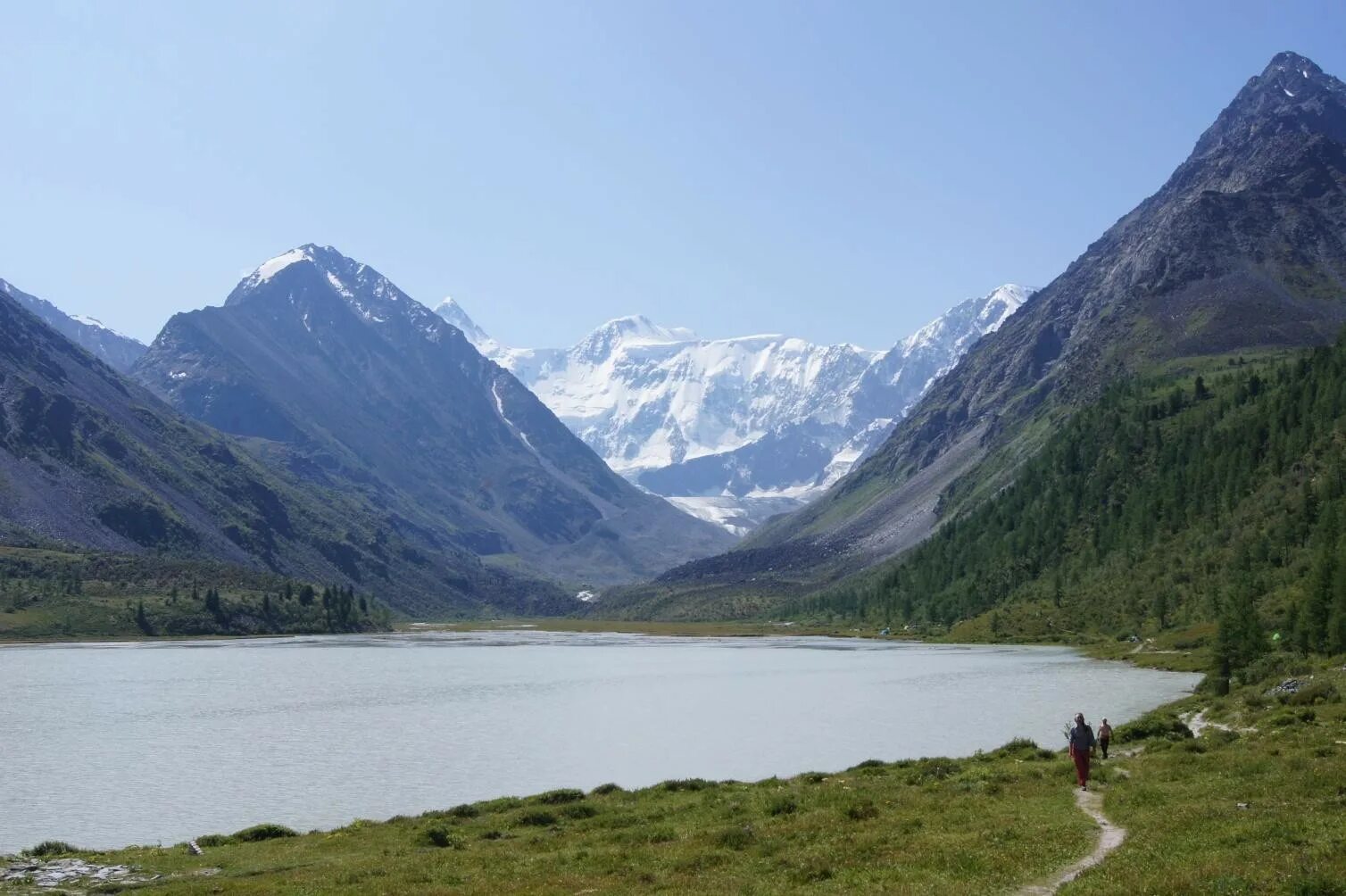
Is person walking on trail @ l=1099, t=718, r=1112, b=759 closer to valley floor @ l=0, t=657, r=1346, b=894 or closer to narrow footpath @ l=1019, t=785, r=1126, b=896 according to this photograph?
valley floor @ l=0, t=657, r=1346, b=894

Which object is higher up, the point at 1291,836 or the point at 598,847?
the point at 1291,836

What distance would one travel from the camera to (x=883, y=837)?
39.0 m

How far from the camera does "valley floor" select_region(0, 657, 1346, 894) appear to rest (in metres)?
30.9

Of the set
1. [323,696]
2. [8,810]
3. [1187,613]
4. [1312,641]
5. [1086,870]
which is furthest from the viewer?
[1187,613]

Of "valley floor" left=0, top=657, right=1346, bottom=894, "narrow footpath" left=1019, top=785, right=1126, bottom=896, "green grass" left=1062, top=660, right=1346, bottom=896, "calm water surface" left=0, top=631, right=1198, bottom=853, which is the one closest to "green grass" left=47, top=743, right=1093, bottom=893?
"valley floor" left=0, top=657, right=1346, bottom=894

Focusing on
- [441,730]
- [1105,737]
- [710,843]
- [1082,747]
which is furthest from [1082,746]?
[441,730]

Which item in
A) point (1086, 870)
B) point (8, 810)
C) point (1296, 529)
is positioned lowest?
point (8, 810)

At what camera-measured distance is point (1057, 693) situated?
4336 inches

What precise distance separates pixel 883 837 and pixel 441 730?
64.4 meters

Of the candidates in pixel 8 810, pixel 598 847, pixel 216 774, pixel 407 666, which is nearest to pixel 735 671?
pixel 407 666

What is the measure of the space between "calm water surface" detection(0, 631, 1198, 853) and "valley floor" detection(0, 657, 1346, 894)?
12.2 metres

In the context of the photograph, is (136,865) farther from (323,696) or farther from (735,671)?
(735,671)

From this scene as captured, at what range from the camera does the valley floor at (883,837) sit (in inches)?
1217

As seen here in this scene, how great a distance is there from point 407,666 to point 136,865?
144126mm
